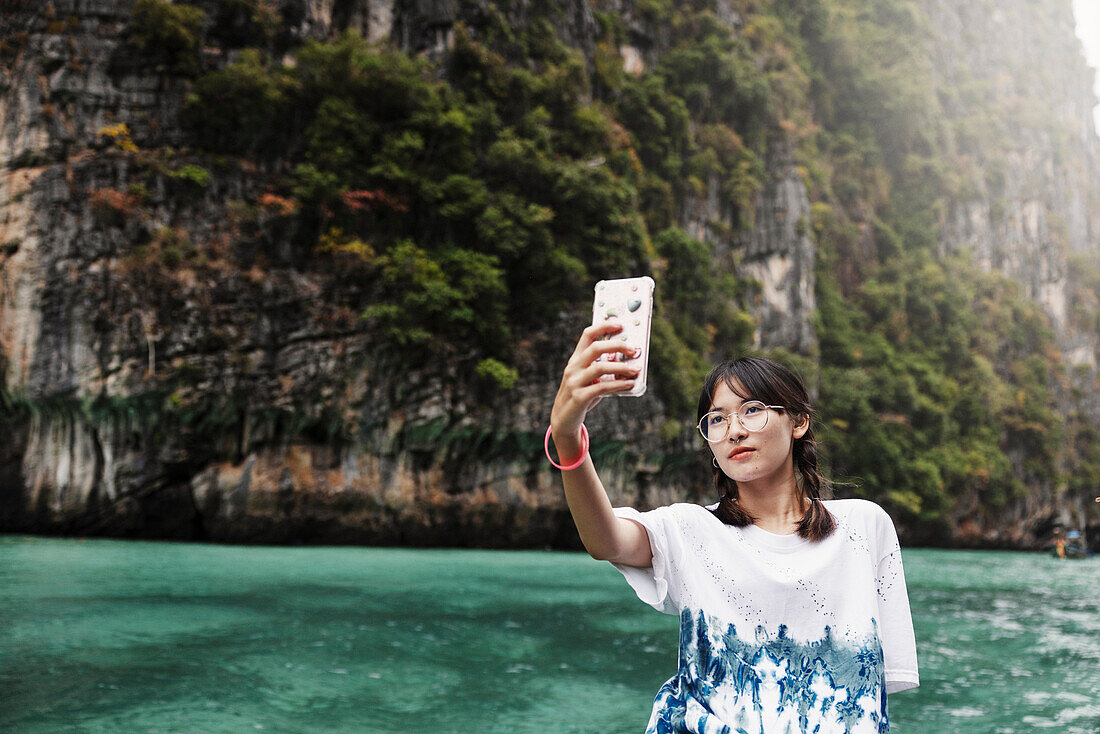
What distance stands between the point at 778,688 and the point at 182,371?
16705 mm

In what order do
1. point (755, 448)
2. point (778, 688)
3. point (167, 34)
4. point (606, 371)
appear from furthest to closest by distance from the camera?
1. point (167, 34)
2. point (755, 448)
3. point (778, 688)
4. point (606, 371)

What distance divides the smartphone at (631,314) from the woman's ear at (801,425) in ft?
1.36

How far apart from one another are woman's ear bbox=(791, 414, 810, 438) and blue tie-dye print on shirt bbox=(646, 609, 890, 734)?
0.36m

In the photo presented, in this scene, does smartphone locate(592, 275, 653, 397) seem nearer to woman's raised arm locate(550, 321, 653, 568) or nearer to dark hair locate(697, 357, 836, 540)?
woman's raised arm locate(550, 321, 653, 568)

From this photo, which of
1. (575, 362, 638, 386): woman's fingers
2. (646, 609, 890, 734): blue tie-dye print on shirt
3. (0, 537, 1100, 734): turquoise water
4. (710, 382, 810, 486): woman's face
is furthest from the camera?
(0, 537, 1100, 734): turquoise water

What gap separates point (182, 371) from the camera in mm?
15797

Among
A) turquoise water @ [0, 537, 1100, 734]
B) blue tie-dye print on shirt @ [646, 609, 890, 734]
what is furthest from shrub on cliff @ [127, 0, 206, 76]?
blue tie-dye print on shirt @ [646, 609, 890, 734]

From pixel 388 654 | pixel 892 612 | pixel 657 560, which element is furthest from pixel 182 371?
pixel 892 612

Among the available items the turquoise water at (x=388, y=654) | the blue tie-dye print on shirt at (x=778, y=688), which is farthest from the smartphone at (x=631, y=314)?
the turquoise water at (x=388, y=654)

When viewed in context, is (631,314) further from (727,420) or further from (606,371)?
(727,420)

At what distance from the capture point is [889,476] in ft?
81.5

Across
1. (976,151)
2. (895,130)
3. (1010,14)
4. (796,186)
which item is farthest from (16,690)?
(1010,14)

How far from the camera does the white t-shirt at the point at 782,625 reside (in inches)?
49.8

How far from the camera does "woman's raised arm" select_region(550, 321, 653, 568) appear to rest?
3.70 ft
